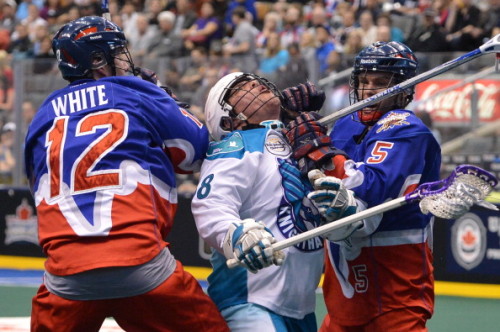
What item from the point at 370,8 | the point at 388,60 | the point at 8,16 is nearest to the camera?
the point at 388,60

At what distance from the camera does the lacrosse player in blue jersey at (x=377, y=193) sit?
3.98 meters

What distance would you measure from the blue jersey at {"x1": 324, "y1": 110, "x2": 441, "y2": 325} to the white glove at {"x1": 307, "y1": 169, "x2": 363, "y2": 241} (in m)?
0.16

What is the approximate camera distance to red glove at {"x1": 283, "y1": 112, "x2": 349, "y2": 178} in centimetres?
392

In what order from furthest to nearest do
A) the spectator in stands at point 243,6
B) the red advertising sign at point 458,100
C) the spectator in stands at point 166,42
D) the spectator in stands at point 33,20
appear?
the spectator in stands at point 33,20
the spectator in stands at point 243,6
the spectator in stands at point 166,42
the red advertising sign at point 458,100

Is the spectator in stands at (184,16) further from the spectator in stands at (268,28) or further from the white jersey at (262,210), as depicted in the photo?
the white jersey at (262,210)

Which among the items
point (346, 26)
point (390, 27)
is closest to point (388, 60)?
point (390, 27)

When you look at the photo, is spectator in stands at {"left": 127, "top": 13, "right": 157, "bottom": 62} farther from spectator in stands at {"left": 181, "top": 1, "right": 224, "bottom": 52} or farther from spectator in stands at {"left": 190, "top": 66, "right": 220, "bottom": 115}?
spectator in stands at {"left": 190, "top": 66, "right": 220, "bottom": 115}

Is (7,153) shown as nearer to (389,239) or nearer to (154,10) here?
(154,10)

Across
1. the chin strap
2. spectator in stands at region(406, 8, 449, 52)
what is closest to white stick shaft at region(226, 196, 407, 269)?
the chin strap

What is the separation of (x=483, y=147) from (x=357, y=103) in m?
5.32

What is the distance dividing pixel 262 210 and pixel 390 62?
935 mm

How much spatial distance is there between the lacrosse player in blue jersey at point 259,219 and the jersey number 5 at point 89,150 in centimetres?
34

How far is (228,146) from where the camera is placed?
3.92 metres

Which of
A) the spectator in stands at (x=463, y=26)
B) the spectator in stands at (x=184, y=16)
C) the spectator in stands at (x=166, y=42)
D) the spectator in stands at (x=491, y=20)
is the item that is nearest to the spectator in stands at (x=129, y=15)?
the spectator in stands at (x=184, y=16)
